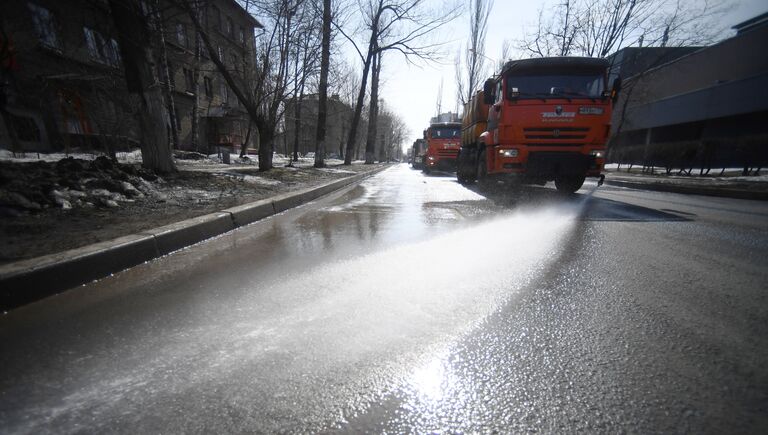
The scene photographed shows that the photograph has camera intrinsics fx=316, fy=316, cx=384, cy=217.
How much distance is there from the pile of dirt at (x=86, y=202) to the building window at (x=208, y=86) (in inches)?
860

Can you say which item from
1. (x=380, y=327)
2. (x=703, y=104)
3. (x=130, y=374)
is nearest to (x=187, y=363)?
(x=130, y=374)

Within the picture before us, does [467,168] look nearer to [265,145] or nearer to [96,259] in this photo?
[265,145]

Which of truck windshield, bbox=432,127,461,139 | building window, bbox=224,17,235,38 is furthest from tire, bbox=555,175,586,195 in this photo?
building window, bbox=224,17,235,38

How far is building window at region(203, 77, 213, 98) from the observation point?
23.2 metres

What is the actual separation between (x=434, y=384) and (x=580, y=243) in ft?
8.79

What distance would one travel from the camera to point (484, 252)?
2883mm

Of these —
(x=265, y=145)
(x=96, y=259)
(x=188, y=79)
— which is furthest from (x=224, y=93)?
(x=96, y=259)

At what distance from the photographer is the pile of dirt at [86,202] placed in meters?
2.58

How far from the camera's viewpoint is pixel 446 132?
53.9 ft

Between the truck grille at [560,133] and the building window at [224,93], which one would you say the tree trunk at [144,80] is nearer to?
the truck grille at [560,133]

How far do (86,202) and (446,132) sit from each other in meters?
15.0

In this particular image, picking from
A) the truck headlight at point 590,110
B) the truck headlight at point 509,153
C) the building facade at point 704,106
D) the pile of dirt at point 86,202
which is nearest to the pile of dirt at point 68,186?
the pile of dirt at point 86,202

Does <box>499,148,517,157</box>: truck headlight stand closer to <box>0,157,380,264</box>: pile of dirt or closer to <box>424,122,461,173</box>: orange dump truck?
<box>0,157,380,264</box>: pile of dirt

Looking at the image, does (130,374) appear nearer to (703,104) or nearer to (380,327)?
(380,327)
